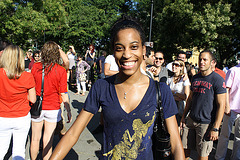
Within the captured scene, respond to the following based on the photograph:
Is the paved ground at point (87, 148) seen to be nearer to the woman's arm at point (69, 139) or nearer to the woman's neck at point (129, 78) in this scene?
the woman's arm at point (69, 139)

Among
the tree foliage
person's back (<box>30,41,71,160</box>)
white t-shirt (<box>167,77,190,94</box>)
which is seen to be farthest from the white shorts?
the tree foliage

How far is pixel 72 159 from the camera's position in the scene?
380 cm

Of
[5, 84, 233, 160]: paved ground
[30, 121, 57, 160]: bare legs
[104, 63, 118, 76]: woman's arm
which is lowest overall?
[5, 84, 233, 160]: paved ground

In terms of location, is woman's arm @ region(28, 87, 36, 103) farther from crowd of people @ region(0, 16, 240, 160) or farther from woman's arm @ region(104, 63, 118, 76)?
woman's arm @ region(104, 63, 118, 76)

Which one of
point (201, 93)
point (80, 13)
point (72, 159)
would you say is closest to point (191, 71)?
point (201, 93)

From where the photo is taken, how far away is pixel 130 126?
4.87 feet

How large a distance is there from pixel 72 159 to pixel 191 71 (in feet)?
16.3

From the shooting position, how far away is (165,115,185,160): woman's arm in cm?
146

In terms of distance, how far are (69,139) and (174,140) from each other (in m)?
0.83

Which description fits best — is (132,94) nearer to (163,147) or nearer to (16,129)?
(163,147)

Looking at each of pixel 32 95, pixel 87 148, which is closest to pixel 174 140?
pixel 32 95

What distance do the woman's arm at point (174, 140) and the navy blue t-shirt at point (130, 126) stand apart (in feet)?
0.18

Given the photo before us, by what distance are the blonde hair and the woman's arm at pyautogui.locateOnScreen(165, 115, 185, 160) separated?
7.83 ft

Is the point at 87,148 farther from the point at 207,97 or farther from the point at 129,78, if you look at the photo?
the point at 129,78
